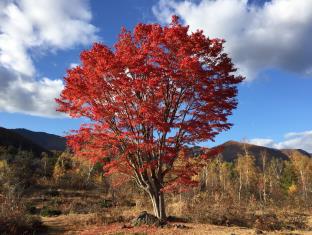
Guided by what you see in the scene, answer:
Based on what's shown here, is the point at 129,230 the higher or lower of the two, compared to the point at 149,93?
lower

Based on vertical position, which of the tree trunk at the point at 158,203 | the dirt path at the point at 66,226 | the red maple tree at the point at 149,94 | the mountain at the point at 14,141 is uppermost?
the mountain at the point at 14,141

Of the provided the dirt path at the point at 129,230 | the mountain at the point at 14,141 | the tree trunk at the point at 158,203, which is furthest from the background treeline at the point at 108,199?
the mountain at the point at 14,141

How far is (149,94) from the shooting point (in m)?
14.5

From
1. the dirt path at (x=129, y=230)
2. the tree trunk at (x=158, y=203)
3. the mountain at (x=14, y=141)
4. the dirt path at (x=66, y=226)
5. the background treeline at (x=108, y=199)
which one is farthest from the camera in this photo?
the mountain at (x=14, y=141)

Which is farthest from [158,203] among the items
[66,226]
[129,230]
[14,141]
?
[14,141]

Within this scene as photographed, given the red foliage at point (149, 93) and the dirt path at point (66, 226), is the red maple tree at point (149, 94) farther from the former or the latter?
the dirt path at point (66, 226)

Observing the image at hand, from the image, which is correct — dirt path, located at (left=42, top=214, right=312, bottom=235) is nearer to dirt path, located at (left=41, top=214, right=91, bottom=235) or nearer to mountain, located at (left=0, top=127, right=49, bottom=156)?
dirt path, located at (left=41, top=214, right=91, bottom=235)

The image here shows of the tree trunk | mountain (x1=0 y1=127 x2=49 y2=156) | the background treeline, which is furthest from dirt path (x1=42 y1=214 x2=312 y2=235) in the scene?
mountain (x1=0 y1=127 x2=49 y2=156)

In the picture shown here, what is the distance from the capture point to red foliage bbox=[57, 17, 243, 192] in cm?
1382

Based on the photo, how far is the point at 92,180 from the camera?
48906 millimetres

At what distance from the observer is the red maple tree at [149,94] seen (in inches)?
544

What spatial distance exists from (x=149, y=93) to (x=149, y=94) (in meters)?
0.04

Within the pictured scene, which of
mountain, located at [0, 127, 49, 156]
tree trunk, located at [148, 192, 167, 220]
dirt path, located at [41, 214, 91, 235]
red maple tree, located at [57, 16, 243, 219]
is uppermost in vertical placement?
mountain, located at [0, 127, 49, 156]

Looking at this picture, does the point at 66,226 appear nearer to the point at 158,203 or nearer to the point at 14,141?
the point at 158,203
